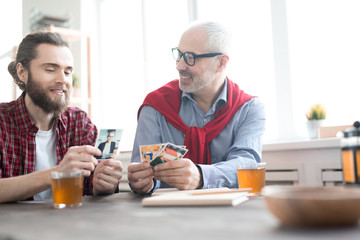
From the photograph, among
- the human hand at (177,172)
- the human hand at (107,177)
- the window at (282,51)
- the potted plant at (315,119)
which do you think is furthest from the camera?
the window at (282,51)

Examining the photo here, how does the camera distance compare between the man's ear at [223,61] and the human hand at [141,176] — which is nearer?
the human hand at [141,176]

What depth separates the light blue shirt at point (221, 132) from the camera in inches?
70.8

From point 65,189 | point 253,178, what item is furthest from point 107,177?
point 253,178

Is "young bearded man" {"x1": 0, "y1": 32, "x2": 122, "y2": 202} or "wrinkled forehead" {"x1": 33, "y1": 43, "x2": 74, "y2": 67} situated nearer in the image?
"young bearded man" {"x1": 0, "y1": 32, "x2": 122, "y2": 202}

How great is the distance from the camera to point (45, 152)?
6.34ft

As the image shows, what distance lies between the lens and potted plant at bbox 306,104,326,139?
2363 mm

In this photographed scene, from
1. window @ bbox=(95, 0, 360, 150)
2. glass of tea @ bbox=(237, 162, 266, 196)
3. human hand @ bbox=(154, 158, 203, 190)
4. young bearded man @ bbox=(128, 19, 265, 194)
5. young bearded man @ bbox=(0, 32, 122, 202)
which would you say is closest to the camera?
glass of tea @ bbox=(237, 162, 266, 196)

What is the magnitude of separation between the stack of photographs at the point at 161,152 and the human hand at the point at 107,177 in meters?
0.22

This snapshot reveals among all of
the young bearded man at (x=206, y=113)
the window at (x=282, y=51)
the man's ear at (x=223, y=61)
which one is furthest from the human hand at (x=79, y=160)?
the window at (x=282, y=51)

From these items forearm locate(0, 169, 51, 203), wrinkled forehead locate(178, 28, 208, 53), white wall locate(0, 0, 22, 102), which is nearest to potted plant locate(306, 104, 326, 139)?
wrinkled forehead locate(178, 28, 208, 53)

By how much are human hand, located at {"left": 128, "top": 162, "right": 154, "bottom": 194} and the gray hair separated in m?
0.99

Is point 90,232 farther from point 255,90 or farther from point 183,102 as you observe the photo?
point 255,90

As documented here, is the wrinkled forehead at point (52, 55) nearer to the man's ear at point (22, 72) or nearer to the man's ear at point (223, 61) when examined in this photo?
the man's ear at point (22, 72)

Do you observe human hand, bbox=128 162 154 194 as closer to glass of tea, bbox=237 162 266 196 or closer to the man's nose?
glass of tea, bbox=237 162 266 196
